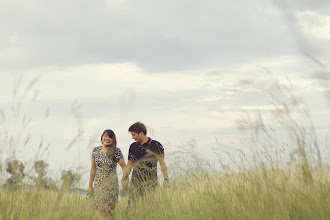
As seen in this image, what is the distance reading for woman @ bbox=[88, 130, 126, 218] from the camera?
6137 mm

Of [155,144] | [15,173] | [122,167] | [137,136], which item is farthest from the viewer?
[155,144]

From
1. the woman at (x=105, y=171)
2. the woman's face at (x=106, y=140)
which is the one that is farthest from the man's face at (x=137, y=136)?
the woman's face at (x=106, y=140)

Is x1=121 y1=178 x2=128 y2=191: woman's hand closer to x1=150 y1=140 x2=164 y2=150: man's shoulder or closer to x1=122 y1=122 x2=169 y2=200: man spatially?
x1=122 y1=122 x2=169 y2=200: man

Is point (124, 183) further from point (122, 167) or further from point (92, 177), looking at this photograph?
point (92, 177)

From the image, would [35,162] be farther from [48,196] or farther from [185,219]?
[185,219]

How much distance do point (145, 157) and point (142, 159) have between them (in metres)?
0.09

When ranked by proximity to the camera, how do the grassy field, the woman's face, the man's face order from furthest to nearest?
1. the man's face
2. the woman's face
3. the grassy field

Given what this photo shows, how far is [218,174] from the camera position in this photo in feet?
20.0

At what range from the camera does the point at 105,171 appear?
246 inches

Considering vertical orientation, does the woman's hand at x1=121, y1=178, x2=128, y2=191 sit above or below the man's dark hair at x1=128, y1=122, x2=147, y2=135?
below

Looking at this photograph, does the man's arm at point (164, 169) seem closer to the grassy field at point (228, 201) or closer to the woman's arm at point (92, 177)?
the grassy field at point (228, 201)

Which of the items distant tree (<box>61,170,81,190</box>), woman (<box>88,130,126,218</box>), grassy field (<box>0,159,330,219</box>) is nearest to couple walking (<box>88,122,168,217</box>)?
woman (<box>88,130,126,218</box>)

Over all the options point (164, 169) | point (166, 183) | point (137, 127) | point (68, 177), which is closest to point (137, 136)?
point (137, 127)

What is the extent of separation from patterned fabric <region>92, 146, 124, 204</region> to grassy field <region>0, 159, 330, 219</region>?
0.29 meters
